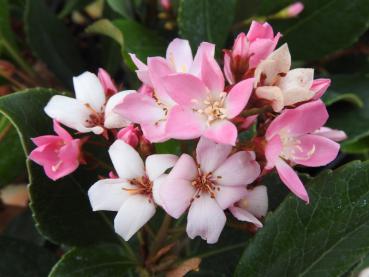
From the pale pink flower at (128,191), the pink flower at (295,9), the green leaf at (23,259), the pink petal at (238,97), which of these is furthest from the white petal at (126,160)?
the pink flower at (295,9)

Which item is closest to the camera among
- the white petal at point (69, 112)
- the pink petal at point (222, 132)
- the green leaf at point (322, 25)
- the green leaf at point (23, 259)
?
the pink petal at point (222, 132)

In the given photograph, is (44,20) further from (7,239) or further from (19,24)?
(7,239)

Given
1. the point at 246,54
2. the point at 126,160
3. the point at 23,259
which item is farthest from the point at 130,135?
the point at 23,259

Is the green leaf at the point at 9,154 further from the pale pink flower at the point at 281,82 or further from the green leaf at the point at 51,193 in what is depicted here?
the pale pink flower at the point at 281,82

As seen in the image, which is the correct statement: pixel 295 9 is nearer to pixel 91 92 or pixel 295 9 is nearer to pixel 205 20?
pixel 205 20

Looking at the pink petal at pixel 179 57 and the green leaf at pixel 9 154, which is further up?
the pink petal at pixel 179 57

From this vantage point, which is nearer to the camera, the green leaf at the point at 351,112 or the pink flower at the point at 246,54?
the pink flower at the point at 246,54
